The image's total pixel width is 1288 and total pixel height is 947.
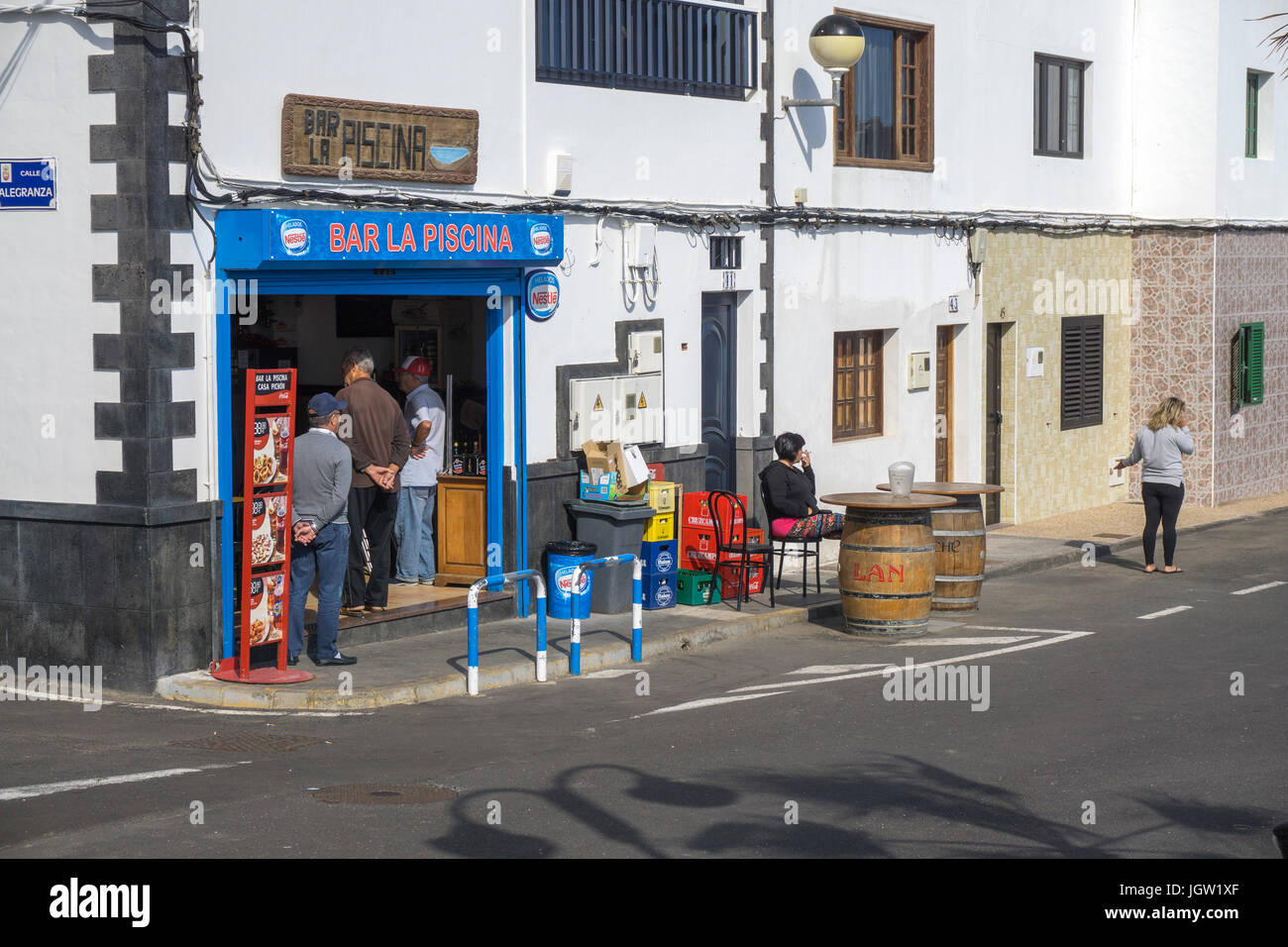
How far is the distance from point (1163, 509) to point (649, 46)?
704cm

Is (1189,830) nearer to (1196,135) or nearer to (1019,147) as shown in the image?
(1019,147)

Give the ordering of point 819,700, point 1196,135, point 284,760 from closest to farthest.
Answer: point 284,760
point 819,700
point 1196,135

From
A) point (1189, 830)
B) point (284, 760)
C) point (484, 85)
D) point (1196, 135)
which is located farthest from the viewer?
point (1196, 135)

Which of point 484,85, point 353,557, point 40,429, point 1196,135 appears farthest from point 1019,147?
point 40,429

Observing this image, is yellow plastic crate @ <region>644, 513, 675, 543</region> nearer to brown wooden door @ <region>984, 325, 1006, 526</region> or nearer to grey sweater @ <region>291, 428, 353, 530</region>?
grey sweater @ <region>291, 428, 353, 530</region>

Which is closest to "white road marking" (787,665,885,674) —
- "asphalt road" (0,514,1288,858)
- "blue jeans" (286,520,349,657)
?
"asphalt road" (0,514,1288,858)

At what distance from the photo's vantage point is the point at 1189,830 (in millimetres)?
7836

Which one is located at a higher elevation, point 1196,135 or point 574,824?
point 1196,135

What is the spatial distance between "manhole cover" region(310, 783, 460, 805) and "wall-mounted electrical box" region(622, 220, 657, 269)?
736 cm

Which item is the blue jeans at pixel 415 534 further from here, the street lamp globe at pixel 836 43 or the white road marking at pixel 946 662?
the street lamp globe at pixel 836 43

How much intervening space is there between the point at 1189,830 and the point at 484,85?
850 centimetres

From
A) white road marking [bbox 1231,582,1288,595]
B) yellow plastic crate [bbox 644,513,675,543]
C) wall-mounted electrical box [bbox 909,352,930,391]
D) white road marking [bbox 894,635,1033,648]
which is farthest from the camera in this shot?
wall-mounted electrical box [bbox 909,352,930,391]

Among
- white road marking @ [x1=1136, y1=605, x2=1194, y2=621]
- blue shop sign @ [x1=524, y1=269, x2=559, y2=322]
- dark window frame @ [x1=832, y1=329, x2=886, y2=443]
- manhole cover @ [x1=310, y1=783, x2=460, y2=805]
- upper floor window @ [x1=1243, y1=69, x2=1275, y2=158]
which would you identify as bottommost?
manhole cover @ [x1=310, y1=783, x2=460, y2=805]

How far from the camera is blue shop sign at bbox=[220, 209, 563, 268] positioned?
11531 millimetres
